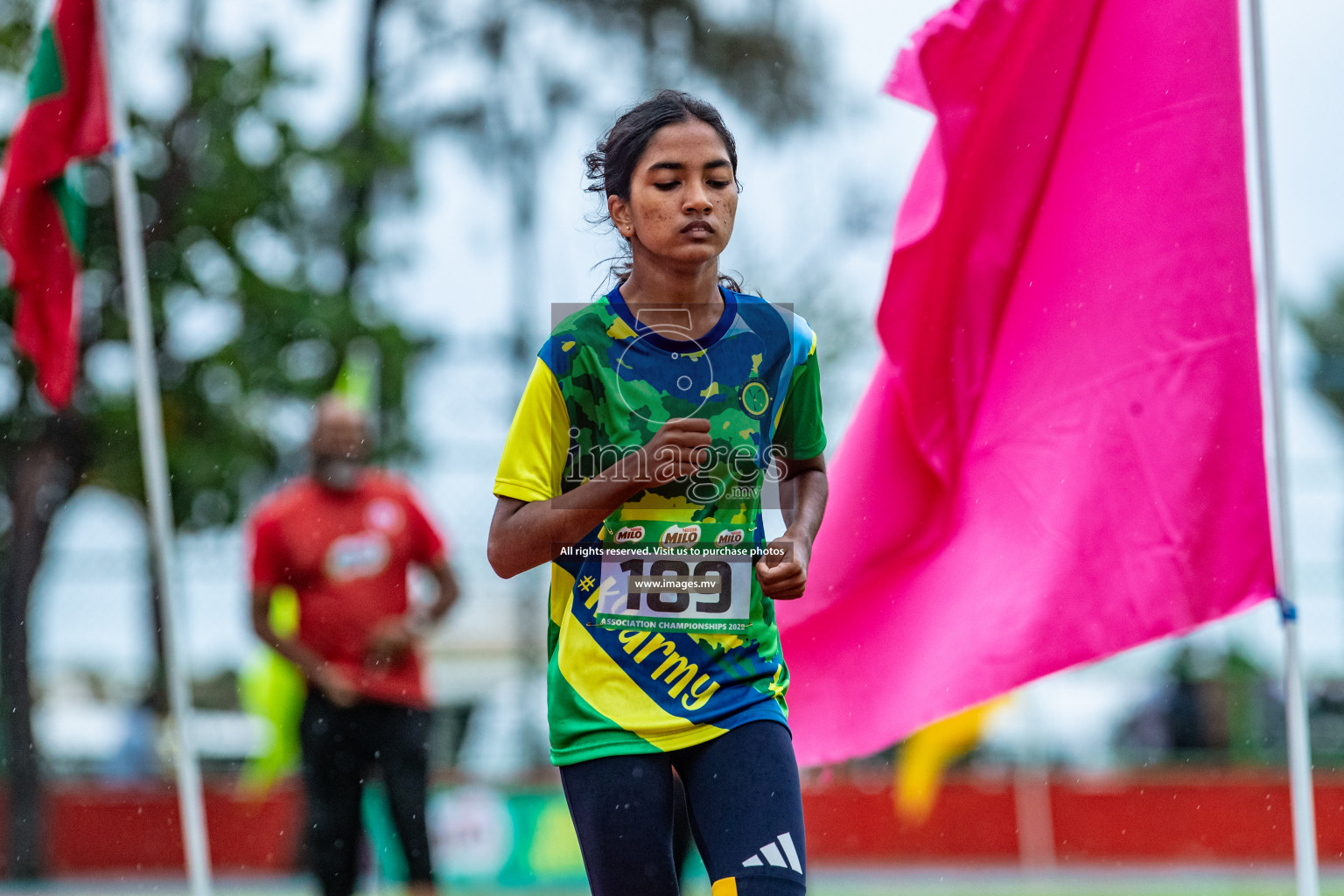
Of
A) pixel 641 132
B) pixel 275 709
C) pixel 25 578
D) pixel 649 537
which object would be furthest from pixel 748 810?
pixel 25 578

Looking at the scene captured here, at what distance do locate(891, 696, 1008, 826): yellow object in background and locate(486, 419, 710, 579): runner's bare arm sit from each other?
357 inches

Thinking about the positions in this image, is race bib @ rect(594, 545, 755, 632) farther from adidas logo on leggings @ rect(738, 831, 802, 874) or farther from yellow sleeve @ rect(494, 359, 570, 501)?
adidas logo on leggings @ rect(738, 831, 802, 874)

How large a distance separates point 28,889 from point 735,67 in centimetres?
1073

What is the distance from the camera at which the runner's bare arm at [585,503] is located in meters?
2.55

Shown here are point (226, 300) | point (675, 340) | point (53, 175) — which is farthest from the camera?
point (226, 300)

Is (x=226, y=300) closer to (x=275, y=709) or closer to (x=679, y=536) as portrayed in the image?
(x=275, y=709)

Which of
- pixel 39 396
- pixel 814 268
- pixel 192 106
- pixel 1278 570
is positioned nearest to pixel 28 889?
pixel 39 396

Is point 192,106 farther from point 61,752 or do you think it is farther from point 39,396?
point 61,752

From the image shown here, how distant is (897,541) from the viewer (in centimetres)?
383

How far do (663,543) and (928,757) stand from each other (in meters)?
9.69

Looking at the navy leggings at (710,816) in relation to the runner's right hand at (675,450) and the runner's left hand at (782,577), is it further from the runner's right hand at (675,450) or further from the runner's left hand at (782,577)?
the runner's right hand at (675,450)

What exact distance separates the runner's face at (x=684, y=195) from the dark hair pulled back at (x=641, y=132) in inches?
0.8

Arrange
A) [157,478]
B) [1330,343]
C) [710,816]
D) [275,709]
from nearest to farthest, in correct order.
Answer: [710,816] < [157,478] < [275,709] < [1330,343]

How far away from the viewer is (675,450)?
255 cm
